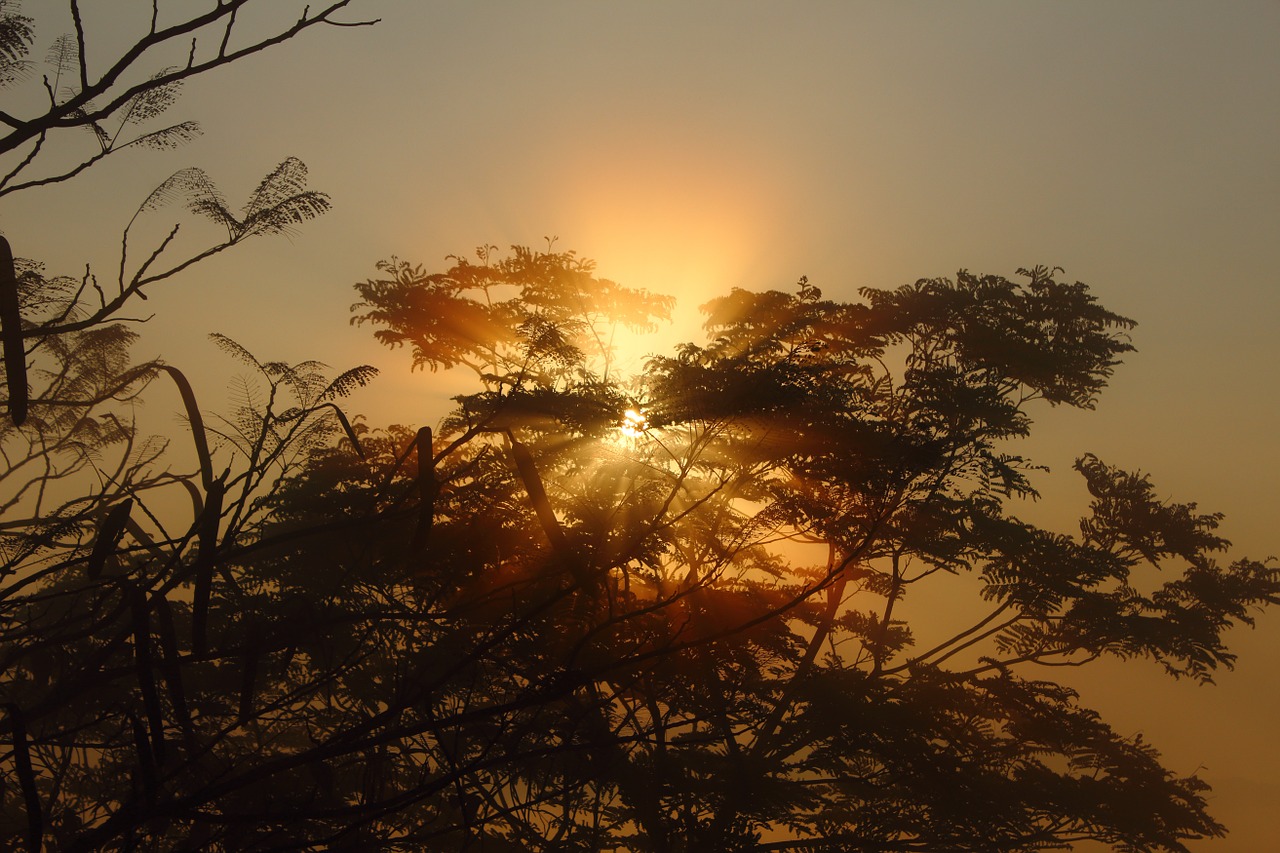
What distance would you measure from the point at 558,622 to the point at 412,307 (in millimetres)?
6558

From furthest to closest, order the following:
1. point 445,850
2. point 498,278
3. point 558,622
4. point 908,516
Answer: point 498,278 → point 908,516 → point 445,850 → point 558,622

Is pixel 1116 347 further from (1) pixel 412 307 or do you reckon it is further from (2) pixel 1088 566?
(1) pixel 412 307

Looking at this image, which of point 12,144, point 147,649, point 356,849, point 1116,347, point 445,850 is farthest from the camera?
point 1116,347

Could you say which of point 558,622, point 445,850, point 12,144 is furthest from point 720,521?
point 12,144

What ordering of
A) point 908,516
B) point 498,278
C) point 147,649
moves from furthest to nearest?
point 498,278, point 908,516, point 147,649

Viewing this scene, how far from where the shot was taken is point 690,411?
881cm

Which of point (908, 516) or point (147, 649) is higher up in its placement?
point (908, 516)

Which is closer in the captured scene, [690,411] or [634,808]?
[690,411]

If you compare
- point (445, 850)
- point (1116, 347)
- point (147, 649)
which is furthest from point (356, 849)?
point (1116, 347)

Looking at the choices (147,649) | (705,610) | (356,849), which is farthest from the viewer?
(705,610)

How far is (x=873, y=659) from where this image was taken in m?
12.2

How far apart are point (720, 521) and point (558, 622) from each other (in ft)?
9.68

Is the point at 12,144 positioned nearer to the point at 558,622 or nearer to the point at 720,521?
the point at 558,622

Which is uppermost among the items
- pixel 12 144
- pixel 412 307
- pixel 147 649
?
pixel 412 307
